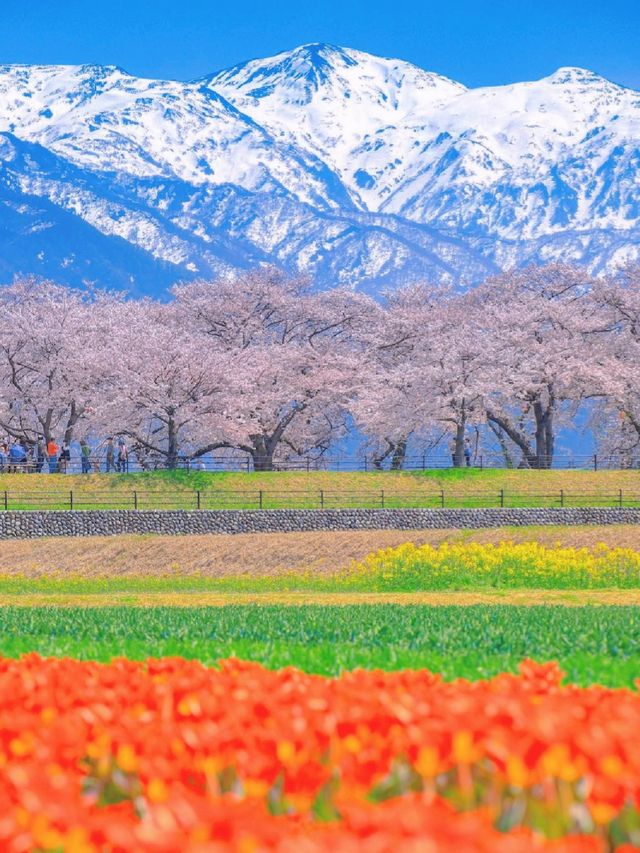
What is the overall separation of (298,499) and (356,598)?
74.8 ft

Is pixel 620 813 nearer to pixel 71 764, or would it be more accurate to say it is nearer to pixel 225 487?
pixel 71 764

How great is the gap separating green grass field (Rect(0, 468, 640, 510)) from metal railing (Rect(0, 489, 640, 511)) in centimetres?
4

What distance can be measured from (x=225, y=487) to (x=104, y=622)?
37.7 metres

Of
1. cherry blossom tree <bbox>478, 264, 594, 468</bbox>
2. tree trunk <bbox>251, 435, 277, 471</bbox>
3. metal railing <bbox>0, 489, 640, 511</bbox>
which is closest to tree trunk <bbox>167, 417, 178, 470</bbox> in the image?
metal railing <bbox>0, 489, 640, 511</bbox>

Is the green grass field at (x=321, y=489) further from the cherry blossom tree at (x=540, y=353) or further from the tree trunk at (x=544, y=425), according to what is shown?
the tree trunk at (x=544, y=425)

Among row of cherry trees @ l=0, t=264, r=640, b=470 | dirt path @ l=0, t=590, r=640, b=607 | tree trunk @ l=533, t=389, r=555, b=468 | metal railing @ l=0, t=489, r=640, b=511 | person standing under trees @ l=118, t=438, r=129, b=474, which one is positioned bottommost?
dirt path @ l=0, t=590, r=640, b=607

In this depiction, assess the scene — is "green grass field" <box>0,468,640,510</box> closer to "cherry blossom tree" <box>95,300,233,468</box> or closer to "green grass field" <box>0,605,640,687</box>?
"cherry blossom tree" <box>95,300,233,468</box>

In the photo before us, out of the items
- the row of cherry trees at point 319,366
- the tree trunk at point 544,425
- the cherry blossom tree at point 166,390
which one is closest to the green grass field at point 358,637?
the cherry blossom tree at point 166,390

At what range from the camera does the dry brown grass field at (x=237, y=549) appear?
118ft

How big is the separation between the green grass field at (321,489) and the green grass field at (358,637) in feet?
99.4

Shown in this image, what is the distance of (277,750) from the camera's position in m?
4.73

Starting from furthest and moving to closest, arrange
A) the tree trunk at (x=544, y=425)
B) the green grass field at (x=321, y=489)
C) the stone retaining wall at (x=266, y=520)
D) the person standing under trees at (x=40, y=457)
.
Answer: the tree trunk at (x=544, y=425)
the person standing under trees at (x=40, y=457)
the green grass field at (x=321, y=489)
the stone retaining wall at (x=266, y=520)

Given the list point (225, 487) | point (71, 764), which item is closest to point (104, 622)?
point (71, 764)

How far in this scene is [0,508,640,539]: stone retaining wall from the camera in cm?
4269
